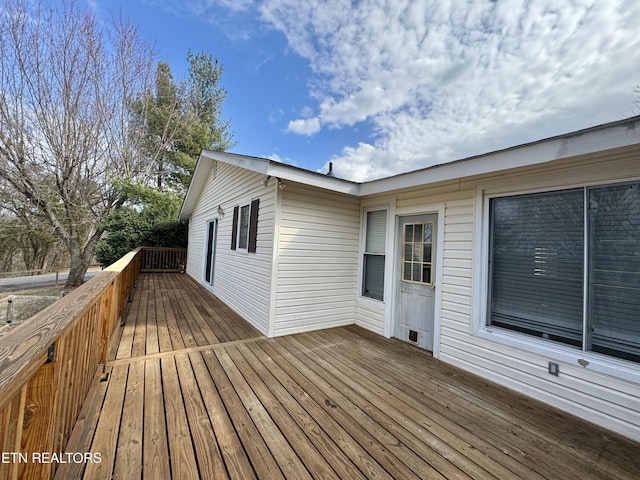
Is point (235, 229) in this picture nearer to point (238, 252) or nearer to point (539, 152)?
point (238, 252)

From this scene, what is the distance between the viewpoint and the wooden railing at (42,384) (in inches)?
36.1

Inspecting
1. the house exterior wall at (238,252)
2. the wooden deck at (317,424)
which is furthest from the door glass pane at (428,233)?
the house exterior wall at (238,252)

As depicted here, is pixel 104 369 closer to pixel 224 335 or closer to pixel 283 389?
pixel 224 335

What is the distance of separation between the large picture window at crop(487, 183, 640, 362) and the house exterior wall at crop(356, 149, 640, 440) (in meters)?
0.11

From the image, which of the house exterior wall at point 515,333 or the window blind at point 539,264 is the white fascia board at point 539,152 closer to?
the house exterior wall at point 515,333

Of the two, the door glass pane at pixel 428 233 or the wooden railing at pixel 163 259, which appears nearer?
the door glass pane at pixel 428 233

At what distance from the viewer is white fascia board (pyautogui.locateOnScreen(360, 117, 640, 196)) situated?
1902 mm

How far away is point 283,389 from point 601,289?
3.06 m

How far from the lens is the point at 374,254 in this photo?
4.54 metres

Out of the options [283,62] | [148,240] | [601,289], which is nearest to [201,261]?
[148,240]

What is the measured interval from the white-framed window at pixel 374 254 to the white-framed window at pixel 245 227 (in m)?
2.03

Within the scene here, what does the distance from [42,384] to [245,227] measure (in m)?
4.23

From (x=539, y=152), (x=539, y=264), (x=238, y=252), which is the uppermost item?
(x=539, y=152)

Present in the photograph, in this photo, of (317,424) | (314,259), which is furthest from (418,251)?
(317,424)
